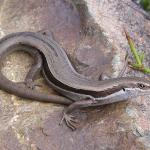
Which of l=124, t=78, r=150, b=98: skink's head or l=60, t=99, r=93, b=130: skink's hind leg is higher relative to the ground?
l=124, t=78, r=150, b=98: skink's head

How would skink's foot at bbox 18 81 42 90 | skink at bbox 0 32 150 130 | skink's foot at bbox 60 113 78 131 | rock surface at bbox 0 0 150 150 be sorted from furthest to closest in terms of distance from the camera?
skink's foot at bbox 18 81 42 90
skink at bbox 0 32 150 130
skink's foot at bbox 60 113 78 131
rock surface at bbox 0 0 150 150

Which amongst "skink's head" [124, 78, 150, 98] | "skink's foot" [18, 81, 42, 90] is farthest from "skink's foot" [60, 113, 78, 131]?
"skink's head" [124, 78, 150, 98]

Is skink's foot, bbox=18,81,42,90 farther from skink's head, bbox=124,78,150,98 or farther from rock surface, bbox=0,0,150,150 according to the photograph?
skink's head, bbox=124,78,150,98

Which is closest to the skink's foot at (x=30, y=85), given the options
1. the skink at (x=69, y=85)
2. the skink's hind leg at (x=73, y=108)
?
the skink at (x=69, y=85)

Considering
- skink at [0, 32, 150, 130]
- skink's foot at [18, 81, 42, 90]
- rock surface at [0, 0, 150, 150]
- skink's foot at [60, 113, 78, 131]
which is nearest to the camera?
rock surface at [0, 0, 150, 150]

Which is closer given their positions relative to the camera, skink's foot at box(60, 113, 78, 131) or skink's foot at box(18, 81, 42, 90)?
skink's foot at box(60, 113, 78, 131)

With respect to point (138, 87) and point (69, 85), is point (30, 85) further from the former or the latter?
point (138, 87)
